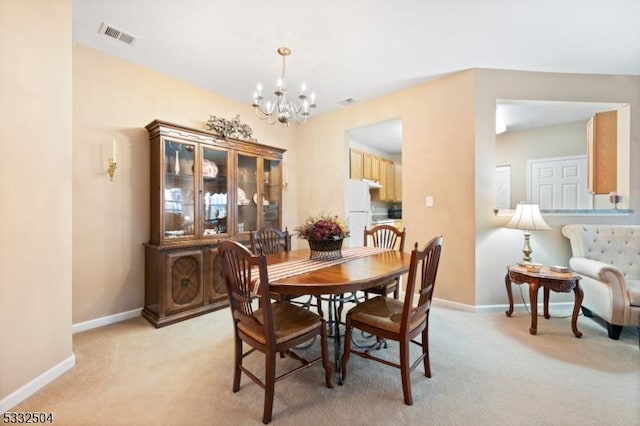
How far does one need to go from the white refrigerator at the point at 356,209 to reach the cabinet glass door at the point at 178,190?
2219 mm

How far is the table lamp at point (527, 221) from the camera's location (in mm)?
2654

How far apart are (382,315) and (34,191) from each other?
2361 mm

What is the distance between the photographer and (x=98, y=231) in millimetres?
2611

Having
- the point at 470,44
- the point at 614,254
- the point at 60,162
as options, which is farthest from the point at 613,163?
the point at 60,162

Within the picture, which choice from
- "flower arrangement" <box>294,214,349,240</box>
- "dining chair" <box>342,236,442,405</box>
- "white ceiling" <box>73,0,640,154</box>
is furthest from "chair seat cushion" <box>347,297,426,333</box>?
"white ceiling" <box>73,0,640,154</box>

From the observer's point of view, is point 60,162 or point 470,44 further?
point 470,44

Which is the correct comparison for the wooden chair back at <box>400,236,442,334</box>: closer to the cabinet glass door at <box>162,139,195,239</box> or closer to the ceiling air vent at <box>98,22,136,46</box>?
the cabinet glass door at <box>162,139,195,239</box>

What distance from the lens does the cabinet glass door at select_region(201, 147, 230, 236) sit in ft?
10.0

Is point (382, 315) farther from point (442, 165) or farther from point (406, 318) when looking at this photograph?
point (442, 165)

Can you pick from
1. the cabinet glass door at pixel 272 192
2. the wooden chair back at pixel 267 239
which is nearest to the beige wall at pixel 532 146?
the cabinet glass door at pixel 272 192

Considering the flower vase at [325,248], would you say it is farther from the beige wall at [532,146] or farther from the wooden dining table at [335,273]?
the beige wall at [532,146]

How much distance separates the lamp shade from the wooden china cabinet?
3026mm

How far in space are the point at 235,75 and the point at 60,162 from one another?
191 centimetres

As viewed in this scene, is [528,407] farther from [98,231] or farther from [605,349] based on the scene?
[98,231]
